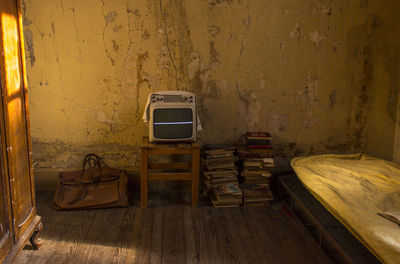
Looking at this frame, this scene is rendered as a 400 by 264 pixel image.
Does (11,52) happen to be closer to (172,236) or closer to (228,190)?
(172,236)

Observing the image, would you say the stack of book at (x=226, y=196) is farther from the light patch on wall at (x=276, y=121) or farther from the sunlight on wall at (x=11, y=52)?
the sunlight on wall at (x=11, y=52)

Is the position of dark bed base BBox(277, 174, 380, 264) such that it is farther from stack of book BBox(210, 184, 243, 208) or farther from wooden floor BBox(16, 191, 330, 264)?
stack of book BBox(210, 184, 243, 208)

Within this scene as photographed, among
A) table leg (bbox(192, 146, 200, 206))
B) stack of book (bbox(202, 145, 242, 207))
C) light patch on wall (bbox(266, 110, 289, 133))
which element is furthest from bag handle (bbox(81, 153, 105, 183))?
light patch on wall (bbox(266, 110, 289, 133))

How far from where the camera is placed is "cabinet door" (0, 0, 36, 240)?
93.1 inches

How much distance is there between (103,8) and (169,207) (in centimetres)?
205

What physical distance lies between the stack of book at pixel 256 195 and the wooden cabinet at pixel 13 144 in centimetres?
191

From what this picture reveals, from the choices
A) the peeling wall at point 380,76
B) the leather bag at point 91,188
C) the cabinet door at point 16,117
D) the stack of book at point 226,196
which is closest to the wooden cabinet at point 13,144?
the cabinet door at point 16,117

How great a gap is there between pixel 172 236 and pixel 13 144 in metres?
1.42

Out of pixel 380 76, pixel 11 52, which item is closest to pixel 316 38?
pixel 380 76

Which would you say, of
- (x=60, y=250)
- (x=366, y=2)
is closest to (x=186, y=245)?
(x=60, y=250)

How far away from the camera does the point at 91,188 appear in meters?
3.73

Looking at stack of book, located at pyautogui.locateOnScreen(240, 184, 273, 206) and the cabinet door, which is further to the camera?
stack of book, located at pyautogui.locateOnScreen(240, 184, 273, 206)

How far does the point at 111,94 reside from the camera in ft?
12.9

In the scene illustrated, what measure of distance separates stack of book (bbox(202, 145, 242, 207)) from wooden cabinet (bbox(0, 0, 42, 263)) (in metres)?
1.65
